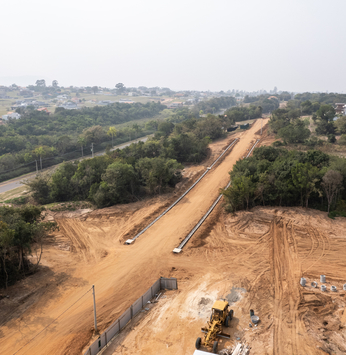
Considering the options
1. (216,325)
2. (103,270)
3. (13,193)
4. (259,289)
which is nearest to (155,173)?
(103,270)

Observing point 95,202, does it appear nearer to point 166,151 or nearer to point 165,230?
point 165,230

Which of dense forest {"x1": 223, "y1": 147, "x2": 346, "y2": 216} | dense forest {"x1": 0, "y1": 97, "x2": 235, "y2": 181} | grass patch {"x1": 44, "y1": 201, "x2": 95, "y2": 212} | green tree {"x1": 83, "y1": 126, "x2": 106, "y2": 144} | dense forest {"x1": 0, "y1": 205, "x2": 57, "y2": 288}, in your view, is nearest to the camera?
dense forest {"x1": 0, "y1": 205, "x2": 57, "y2": 288}

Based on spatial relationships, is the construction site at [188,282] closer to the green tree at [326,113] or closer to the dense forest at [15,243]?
the dense forest at [15,243]

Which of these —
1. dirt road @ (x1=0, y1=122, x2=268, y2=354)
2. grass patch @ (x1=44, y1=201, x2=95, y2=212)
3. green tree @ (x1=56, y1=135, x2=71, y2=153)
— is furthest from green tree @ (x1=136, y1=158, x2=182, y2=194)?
green tree @ (x1=56, y1=135, x2=71, y2=153)

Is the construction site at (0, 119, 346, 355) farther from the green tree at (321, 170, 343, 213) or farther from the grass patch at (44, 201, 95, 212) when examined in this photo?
the green tree at (321, 170, 343, 213)

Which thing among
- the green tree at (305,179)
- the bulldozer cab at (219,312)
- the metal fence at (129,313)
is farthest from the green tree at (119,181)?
the bulldozer cab at (219,312)
